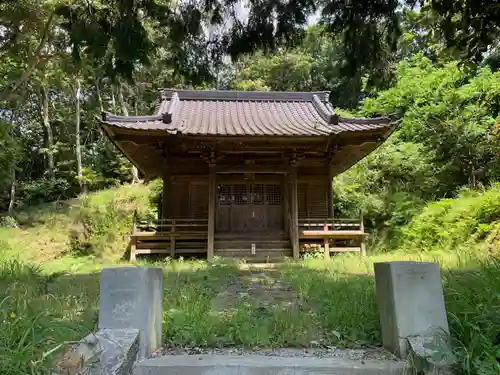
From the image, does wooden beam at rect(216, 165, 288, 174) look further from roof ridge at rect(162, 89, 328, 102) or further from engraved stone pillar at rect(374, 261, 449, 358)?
engraved stone pillar at rect(374, 261, 449, 358)

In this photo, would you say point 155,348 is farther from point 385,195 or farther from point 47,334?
point 385,195

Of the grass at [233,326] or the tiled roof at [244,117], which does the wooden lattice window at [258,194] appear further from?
the grass at [233,326]

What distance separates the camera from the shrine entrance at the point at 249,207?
12383 mm

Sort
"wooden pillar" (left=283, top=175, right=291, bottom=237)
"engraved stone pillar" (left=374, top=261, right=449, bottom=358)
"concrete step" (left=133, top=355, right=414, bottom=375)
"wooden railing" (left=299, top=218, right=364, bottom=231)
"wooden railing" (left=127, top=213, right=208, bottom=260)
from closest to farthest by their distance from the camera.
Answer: "concrete step" (left=133, top=355, right=414, bottom=375) → "engraved stone pillar" (left=374, top=261, right=449, bottom=358) → "wooden railing" (left=127, top=213, right=208, bottom=260) → "wooden railing" (left=299, top=218, right=364, bottom=231) → "wooden pillar" (left=283, top=175, right=291, bottom=237)

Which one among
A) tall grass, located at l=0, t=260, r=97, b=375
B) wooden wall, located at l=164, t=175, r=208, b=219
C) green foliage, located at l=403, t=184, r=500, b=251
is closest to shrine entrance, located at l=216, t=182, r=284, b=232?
wooden wall, located at l=164, t=175, r=208, b=219

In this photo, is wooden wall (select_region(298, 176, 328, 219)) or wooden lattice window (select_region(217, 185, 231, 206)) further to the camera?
wooden wall (select_region(298, 176, 328, 219))

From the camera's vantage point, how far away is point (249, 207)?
12508mm

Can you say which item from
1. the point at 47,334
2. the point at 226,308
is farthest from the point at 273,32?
the point at 47,334

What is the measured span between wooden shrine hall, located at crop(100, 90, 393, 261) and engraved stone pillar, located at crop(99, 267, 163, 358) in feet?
24.3

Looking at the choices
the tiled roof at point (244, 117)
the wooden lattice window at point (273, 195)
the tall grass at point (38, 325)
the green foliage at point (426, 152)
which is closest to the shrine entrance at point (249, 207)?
the wooden lattice window at point (273, 195)

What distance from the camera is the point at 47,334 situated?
297 centimetres

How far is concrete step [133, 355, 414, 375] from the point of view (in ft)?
9.47

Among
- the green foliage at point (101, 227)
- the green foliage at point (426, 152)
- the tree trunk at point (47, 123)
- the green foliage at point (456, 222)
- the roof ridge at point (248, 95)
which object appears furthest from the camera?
the tree trunk at point (47, 123)

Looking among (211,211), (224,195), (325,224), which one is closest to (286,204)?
(325,224)
